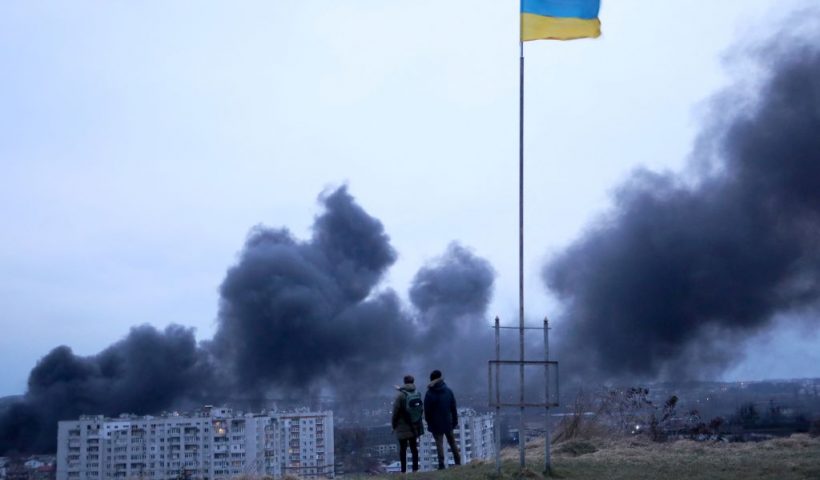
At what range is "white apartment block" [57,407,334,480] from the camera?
2748cm

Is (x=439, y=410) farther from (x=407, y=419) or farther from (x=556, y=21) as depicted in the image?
(x=556, y=21)

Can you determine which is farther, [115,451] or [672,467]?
[115,451]

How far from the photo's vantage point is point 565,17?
43.9ft

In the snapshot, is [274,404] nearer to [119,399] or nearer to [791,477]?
[119,399]

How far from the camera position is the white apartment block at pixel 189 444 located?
2748 centimetres

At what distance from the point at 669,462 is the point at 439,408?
3.35 m

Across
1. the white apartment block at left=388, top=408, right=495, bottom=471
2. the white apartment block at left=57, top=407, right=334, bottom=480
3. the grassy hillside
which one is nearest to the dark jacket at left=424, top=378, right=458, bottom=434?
the grassy hillside

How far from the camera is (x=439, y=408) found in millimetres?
14008

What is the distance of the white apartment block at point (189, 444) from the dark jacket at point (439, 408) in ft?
40.7

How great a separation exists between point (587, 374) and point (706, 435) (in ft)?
55.0

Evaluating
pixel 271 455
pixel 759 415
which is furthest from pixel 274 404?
pixel 759 415

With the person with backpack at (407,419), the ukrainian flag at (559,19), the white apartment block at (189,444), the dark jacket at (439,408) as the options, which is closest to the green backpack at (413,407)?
the person with backpack at (407,419)

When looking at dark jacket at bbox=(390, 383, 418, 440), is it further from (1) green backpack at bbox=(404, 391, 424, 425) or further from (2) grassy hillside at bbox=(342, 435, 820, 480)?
(2) grassy hillside at bbox=(342, 435, 820, 480)

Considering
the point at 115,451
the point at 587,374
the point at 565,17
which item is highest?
the point at 565,17
